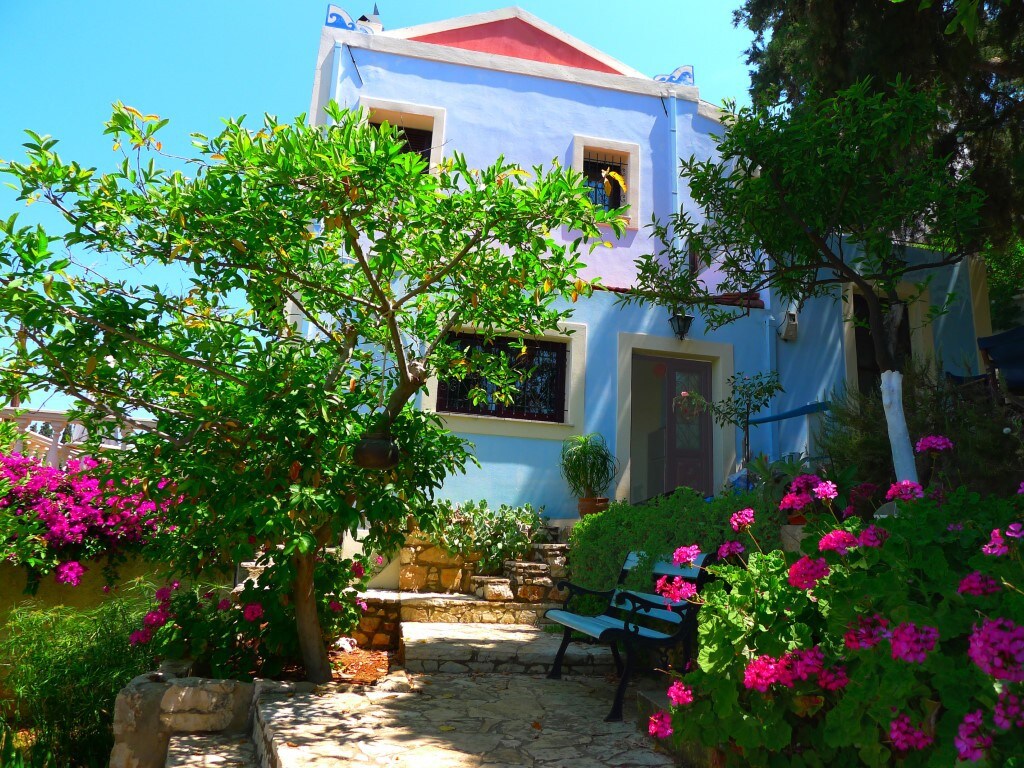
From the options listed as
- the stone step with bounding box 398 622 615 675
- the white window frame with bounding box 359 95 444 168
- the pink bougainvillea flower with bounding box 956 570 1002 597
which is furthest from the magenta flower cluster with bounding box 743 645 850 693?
the white window frame with bounding box 359 95 444 168

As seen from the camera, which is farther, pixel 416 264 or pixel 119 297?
pixel 416 264

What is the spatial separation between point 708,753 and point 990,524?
1517mm

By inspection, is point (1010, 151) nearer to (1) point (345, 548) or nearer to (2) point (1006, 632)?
(2) point (1006, 632)

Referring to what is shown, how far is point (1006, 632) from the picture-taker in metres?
1.91

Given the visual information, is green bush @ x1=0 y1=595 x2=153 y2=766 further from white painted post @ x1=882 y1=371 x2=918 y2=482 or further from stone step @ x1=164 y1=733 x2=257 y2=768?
white painted post @ x1=882 y1=371 x2=918 y2=482

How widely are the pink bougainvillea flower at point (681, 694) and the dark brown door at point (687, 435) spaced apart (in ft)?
24.6

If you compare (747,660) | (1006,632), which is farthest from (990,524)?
(747,660)

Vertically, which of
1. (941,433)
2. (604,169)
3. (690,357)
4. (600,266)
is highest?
(604,169)

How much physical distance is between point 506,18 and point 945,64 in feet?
21.6

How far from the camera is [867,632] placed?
232 cm

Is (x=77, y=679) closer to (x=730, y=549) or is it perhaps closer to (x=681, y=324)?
(x=730, y=549)

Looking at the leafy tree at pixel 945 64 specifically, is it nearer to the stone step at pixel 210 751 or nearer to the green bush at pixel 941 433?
the green bush at pixel 941 433

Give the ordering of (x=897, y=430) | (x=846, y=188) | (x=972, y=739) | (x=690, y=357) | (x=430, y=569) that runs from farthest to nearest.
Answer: (x=690, y=357) → (x=430, y=569) → (x=846, y=188) → (x=897, y=430) → (x=972, y=739)

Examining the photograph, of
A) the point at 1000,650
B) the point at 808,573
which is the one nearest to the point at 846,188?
the point at 808,573
